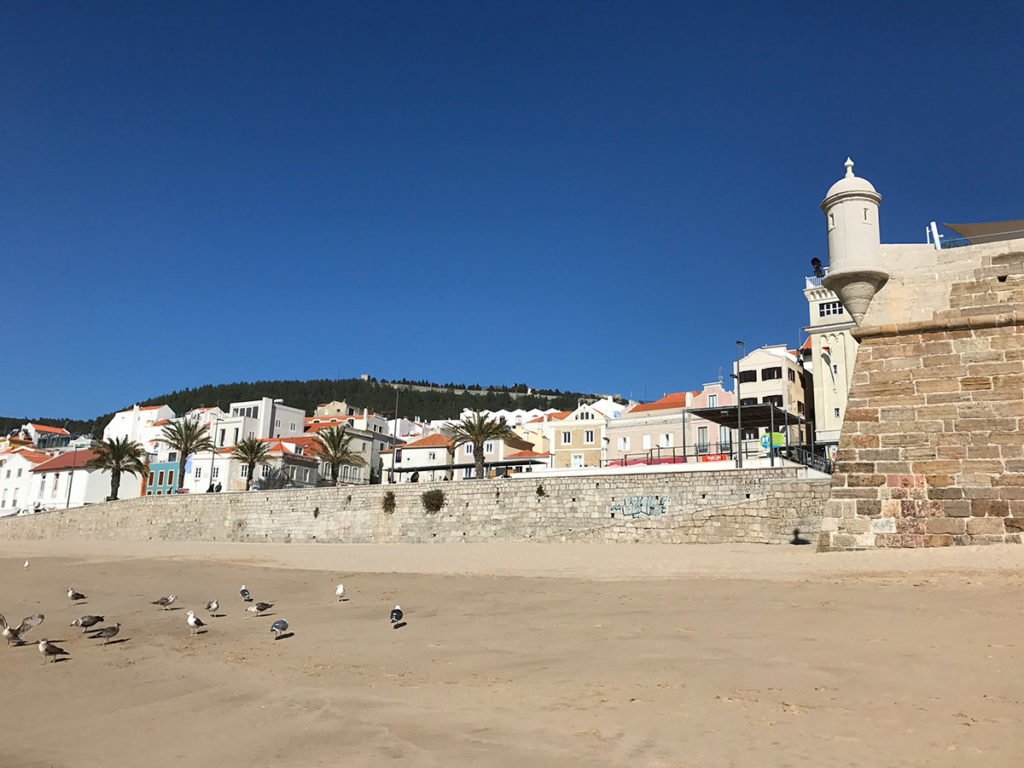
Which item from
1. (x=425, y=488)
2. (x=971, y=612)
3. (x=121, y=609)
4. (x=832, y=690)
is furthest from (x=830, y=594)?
(x=425, y=488)

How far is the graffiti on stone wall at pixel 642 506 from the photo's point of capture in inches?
997

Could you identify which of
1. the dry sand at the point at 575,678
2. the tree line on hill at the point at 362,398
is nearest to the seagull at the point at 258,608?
the dry sand at the point at 575,678

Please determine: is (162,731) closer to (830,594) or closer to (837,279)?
(830,594)

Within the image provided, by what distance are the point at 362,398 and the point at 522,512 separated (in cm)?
13416

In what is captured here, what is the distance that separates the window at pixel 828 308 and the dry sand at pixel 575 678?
3859 cm

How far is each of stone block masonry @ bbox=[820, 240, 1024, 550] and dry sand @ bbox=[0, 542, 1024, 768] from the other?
901 mm

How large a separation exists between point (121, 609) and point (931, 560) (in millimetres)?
13838

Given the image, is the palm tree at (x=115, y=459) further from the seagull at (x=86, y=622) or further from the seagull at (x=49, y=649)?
the seagull at (x=49, y=649)

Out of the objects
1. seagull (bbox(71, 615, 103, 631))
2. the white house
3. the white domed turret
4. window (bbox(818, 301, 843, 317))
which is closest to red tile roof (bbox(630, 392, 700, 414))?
window (bbox(818, 301, 843, 317))

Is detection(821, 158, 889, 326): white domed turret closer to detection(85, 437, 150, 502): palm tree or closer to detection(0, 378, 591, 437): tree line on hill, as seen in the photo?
detection(85, 437, 150, 502): palm tree

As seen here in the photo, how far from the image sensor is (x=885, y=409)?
14.1 metres

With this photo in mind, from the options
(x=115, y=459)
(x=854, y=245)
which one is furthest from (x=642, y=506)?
(x=115, y=459)

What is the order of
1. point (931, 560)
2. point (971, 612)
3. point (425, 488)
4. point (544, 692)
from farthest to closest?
point (425, 488), point (931, 560), point (971, 612), point (544, 692)

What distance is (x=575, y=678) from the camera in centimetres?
643
